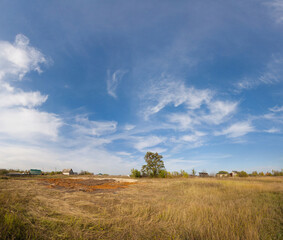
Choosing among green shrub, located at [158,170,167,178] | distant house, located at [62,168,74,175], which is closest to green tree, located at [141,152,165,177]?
green shrub, located at [158,170,167,178]

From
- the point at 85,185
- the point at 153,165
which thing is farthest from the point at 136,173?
the point at 85,185

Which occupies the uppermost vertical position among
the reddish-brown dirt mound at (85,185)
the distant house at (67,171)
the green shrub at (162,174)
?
the distant house at (67,171)

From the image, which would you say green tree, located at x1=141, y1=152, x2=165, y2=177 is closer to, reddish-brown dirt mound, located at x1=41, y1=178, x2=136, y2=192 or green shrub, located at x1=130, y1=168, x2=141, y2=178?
green shrub, located at x1=130, y1=168, x2=141, y2=178

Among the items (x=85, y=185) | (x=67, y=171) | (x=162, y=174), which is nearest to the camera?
(x=85, y=185)

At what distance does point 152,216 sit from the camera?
4867 millimetres

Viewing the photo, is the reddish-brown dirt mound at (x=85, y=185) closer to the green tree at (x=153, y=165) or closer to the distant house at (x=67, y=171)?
the green tree at (x=153, y=165)

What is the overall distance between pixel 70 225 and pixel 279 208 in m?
8.03

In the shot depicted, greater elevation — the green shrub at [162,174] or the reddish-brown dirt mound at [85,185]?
the green shrub at [162,174]

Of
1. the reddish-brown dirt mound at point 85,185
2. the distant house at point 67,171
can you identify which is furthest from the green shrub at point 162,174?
the distant house at point 67,171

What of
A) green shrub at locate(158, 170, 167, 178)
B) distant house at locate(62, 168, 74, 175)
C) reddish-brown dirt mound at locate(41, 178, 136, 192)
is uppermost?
distant house at locate(62, 168, 74, 175)

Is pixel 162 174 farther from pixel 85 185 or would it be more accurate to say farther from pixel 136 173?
pixel 85 185

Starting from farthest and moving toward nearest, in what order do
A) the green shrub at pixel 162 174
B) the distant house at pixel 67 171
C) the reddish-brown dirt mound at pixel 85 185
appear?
the distant house at pixel 67 171 → the green shrub at pixel 162 174 → the reddish-brown dirt mound at pixel 85 185

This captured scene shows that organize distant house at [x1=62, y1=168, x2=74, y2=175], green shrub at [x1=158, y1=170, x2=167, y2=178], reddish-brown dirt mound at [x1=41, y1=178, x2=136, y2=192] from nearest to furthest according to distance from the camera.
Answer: reddish-brown dirt mound at [x1=41, y1=178, x2=136, y2=192] → green shrub at [x1=158, y1=170, x2=167, y2=178] → distant house at [x1=62, y1=168, x2=74, y2=175]

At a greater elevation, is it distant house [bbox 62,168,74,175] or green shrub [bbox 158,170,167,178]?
distant house [bbox 62,168,74,175]
